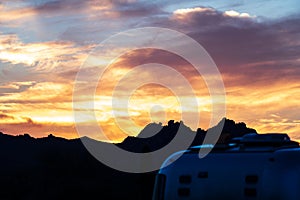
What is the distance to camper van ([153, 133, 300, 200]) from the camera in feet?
63.9

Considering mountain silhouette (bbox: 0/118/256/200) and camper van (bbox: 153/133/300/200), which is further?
mountain silhouette (bbox: 0/118/256/200)

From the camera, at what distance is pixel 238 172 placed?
66.1ft

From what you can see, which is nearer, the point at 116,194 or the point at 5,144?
the point at 116,194

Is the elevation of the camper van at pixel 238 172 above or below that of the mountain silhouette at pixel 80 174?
below

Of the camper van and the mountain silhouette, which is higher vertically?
the mountain silhouette

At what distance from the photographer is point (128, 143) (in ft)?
487

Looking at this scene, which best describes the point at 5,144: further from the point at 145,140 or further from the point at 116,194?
the point at 116,194

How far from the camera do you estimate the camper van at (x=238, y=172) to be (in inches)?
766

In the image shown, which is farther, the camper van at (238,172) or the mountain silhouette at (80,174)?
the mountain silhouette at (80,174)

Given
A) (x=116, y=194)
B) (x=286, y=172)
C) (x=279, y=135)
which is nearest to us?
(x=286, y=172)

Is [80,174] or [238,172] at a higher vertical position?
[80,174]

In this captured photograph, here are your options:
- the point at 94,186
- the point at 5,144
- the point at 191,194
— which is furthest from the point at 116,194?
the point at 5,144

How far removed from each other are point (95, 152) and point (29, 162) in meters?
21.2

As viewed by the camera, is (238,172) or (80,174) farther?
(80,174)
